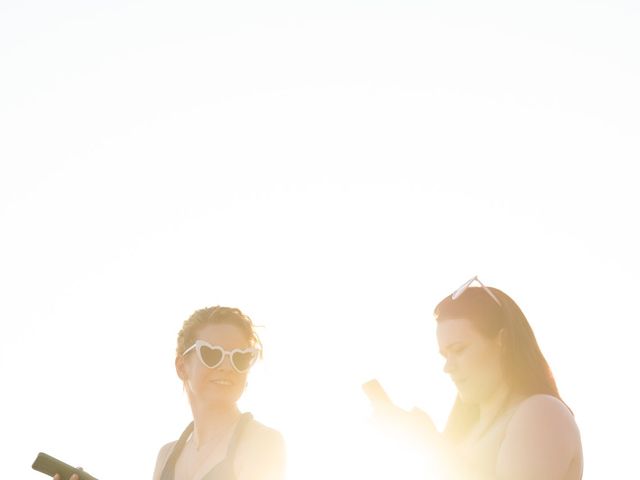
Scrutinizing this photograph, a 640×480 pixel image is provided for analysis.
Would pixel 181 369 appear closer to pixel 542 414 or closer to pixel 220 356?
pixel 220 356

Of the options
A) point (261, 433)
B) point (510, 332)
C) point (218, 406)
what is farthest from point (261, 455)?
point (510, 332)

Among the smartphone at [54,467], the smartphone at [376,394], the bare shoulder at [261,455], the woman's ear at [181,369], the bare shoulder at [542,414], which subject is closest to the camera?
the smartphone at [376,394]

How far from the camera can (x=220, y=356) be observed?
6.68 meters

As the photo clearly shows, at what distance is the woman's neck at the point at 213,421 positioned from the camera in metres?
6.76

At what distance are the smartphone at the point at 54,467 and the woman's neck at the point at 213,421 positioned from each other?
105 cm

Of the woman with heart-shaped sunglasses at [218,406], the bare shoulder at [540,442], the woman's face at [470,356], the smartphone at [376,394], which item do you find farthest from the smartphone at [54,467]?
the bare shoulder at [540,442]

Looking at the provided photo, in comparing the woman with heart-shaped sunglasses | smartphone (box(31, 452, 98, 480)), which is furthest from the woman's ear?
smartphone (box(31, 452, 98, 480))

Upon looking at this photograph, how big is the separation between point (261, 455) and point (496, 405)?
5.83ft

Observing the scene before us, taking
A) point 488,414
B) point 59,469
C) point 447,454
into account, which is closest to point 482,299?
point 488,414

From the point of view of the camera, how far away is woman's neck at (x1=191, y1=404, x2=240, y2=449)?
676cm

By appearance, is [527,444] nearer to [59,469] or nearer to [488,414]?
[488,414]

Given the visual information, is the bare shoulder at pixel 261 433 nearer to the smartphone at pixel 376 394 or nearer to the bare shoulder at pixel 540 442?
the smartphone at pixel 376 394

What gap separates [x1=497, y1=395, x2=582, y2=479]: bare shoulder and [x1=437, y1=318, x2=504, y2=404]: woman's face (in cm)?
31

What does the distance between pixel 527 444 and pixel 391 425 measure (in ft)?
2.35
